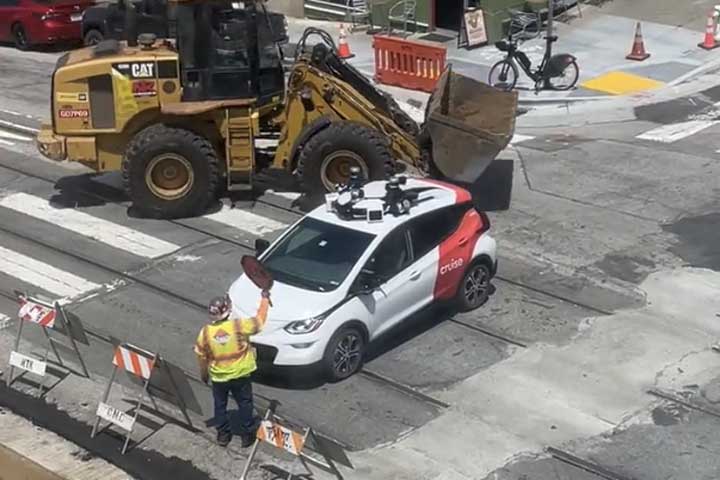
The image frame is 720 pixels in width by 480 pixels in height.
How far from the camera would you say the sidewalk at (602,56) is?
81.1ft

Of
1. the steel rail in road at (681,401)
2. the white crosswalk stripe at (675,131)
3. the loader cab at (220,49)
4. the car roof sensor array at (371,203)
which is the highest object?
the loader cab at (220,49)

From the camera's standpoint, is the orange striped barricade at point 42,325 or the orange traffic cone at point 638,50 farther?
the orange traffic cone at point 638,50

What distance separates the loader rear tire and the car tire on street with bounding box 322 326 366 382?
15.4 feet

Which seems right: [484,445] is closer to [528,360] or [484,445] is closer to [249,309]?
[528,360]

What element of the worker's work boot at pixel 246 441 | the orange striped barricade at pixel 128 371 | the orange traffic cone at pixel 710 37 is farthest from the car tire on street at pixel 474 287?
the orange traffic cone at pixel 710 37

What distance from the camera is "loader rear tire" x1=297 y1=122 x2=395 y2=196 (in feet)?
57.4

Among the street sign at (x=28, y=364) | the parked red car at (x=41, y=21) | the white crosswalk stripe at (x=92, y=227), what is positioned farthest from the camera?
the parked red car at (x=41, y=21)

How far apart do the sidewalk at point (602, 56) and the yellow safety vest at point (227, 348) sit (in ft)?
44.9

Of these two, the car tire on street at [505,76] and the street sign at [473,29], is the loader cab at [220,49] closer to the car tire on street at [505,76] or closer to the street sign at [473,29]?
the car tire on street at [505,76]

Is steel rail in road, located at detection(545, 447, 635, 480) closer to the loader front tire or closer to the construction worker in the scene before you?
the construction worker

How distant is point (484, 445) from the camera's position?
468 inches

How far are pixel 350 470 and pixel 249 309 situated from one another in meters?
2.36

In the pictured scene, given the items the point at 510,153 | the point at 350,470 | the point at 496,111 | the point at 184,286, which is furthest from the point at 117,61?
the point at 350,470

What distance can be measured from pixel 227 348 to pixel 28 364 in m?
2.88
